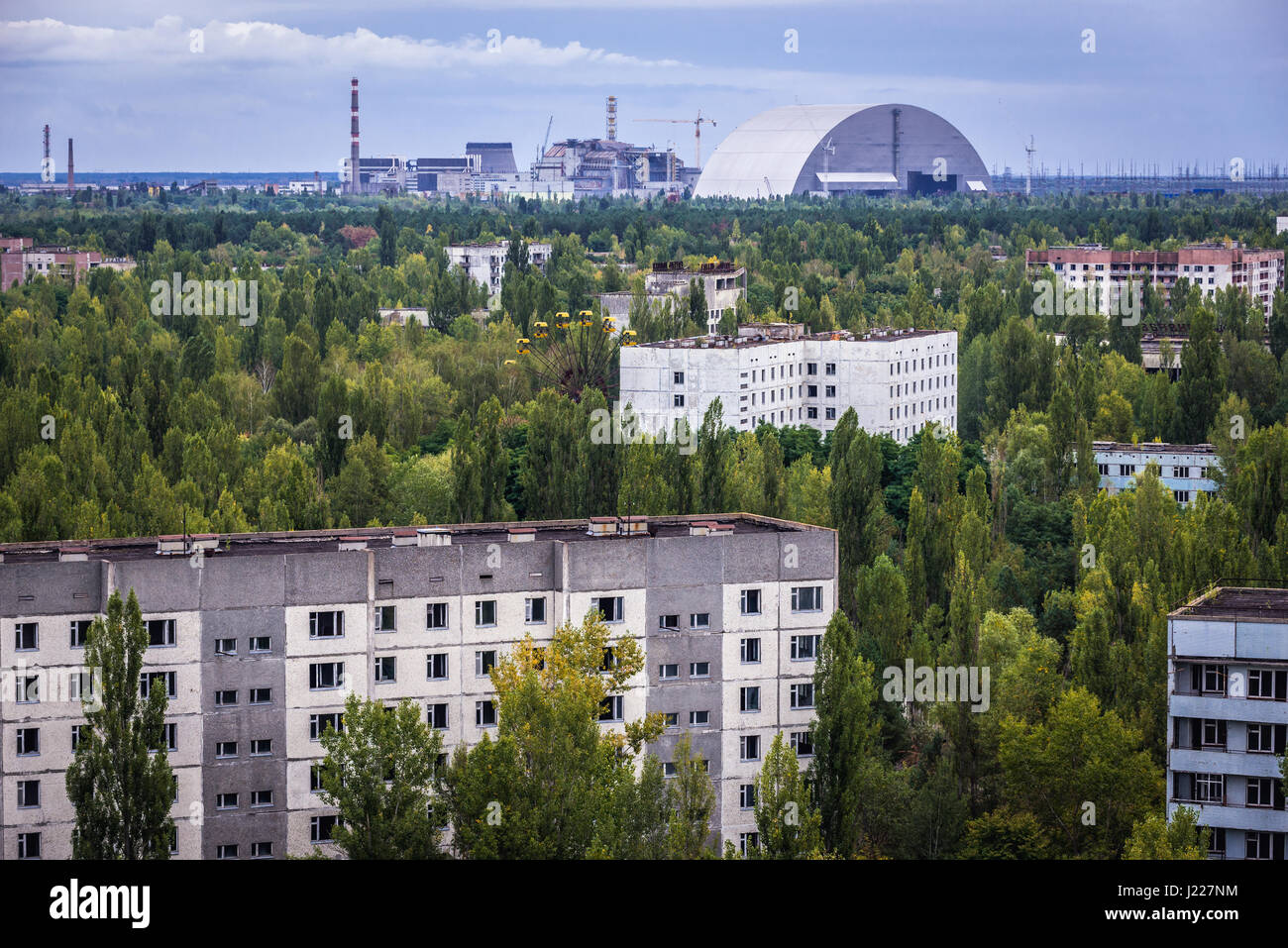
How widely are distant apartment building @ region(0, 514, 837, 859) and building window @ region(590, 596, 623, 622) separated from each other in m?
0.02

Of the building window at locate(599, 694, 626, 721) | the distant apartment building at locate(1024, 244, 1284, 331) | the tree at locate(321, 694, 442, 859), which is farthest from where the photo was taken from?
the distant apartment building at locate(1024, 244, 1284, 331)

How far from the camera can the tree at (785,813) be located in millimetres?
16750

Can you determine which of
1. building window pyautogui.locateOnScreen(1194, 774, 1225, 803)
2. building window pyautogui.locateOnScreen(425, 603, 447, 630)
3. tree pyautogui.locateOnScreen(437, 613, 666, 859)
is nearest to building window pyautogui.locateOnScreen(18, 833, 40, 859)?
tree pyautogui.locateOnScreen(437, 613, 666, 859)

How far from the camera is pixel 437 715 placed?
1925 centimetres

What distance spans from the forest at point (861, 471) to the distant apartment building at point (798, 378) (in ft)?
6.13

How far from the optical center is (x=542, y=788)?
1650cm

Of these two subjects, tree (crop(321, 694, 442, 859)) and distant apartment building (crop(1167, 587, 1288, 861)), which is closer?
tree (crop(321, 694, 442, 859))

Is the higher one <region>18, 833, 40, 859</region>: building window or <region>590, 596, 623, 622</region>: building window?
<region>590, 596, 623, 622</region>: building window

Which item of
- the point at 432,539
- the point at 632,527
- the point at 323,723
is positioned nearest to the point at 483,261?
the point at 632,527

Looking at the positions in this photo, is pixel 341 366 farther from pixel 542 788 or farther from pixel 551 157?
pixel 551 157

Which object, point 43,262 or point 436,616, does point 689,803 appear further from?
point 43,262

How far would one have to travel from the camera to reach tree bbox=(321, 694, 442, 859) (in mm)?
16328

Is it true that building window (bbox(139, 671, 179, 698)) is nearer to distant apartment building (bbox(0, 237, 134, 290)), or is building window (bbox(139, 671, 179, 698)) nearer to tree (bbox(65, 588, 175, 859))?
tree (bbox(65, 588, 175, 859))

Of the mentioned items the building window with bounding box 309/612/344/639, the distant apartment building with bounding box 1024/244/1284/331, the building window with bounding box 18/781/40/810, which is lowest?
the building window with bounding box 18/781/40/810
